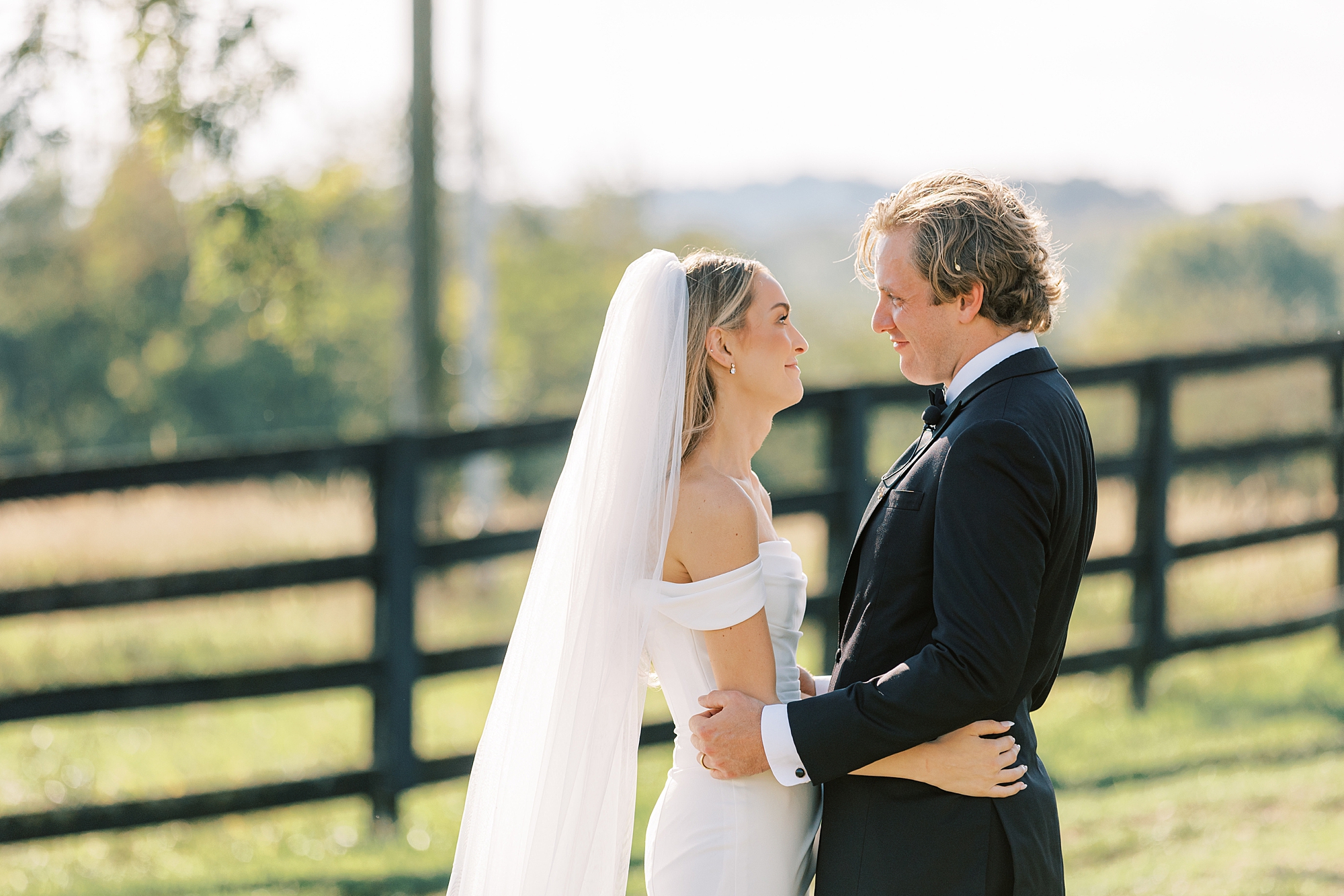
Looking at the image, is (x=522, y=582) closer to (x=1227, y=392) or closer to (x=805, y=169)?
(x=1227, y=392)

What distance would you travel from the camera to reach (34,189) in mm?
31234

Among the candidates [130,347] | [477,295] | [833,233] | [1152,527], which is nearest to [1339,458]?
[1152,527]

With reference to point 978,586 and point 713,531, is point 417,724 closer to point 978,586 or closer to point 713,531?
point 713,531

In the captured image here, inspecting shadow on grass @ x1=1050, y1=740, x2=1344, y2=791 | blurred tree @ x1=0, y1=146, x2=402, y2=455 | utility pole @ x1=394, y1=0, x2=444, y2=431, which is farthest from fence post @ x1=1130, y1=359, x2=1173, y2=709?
blurred tree @ x1=0, y1=146, x2=402, y2=455

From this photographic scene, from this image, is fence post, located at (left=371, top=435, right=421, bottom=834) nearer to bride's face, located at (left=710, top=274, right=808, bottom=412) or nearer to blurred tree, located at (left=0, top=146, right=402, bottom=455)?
bride's face, located at (left=710, top=274, right=808, bottom=412)

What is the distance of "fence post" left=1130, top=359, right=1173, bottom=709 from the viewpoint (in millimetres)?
6848

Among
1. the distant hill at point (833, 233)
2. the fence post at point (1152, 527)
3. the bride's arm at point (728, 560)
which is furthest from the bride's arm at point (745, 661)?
the distant hill at point (833, 233)

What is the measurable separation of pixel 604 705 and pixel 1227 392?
2003 cm

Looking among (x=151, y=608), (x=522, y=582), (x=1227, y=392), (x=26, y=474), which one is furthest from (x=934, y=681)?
(x=1227, y=392)

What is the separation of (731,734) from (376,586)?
316 cm

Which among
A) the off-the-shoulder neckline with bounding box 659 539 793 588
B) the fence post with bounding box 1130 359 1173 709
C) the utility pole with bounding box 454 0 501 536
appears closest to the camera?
the off-the-shoulder neckline with bounding box 659 539 793 588

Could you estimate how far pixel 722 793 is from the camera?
242cm

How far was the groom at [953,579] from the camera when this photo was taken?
79.9 inches

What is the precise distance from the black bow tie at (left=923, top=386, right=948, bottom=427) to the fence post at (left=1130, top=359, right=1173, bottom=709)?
502 cm
